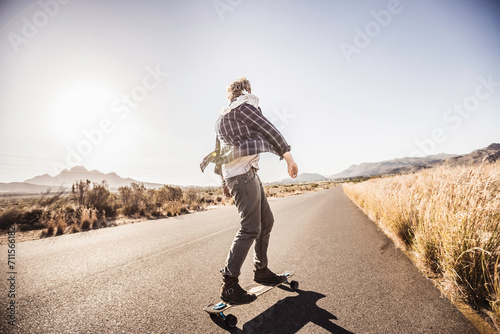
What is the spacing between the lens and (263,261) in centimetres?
235

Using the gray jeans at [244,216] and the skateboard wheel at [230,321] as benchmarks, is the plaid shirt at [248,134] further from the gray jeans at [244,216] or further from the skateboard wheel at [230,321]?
the skateboard wheel at [230,321]

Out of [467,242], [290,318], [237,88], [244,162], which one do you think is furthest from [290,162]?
[467,242]

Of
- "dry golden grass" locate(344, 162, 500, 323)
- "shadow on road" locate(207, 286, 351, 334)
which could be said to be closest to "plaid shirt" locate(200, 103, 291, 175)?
"shadow on road" locate(207, 286, 351, 334)

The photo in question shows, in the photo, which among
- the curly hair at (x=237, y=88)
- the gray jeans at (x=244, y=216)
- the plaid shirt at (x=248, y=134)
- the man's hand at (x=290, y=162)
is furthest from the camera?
the curly hair at (x=237, y=88)

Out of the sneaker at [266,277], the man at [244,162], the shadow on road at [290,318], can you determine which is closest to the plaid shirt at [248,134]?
the man at [244,162]

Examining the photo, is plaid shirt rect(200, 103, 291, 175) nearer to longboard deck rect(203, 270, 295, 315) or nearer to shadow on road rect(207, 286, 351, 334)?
longboard deck rect(203, 270, 295, 315)

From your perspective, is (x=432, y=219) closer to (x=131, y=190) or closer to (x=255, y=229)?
(x=255, y=229)

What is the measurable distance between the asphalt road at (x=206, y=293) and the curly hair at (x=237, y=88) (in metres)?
2.29

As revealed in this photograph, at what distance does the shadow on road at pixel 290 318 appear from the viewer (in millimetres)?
1741

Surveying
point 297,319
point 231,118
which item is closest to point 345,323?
point 297,319

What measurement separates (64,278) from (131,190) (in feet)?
37.6

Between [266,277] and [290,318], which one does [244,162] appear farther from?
[290,318]

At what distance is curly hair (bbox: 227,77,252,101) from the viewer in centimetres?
235

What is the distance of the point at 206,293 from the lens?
2.40 m
